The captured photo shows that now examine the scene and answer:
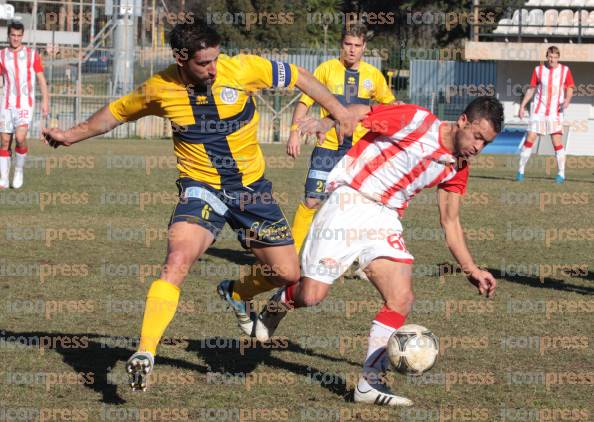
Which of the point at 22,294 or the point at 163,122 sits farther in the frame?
the point at 163,122

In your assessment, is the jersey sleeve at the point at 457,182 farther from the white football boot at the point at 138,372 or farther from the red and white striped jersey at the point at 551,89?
the red and white striped jersey at the point at 551,89

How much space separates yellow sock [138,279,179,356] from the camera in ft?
18.2

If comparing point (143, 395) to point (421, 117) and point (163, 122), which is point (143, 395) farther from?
point (163, 122)

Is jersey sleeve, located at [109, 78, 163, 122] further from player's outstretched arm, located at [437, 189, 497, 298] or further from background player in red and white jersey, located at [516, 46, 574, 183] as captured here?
background player in red and white jersey, located at [516, 46, 574, 183]

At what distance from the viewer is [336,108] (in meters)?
5.90

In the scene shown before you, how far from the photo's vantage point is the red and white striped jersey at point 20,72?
16188mm

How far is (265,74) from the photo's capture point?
6133 millimetres

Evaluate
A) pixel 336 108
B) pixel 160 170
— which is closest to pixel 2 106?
pixel 160 170

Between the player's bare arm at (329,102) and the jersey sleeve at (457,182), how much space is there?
0.66m

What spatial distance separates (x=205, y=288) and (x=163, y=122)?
24.6 metres

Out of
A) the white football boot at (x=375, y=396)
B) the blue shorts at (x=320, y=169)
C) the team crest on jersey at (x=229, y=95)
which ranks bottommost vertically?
the white football boot at (x=375, y=396)

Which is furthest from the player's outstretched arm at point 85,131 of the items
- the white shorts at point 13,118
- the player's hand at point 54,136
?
the white shorts at point 13,118

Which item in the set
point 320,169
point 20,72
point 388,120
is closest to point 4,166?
point 20,72

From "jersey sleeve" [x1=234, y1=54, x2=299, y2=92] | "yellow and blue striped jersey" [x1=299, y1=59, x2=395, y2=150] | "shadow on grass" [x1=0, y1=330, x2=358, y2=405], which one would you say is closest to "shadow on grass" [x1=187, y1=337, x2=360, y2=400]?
"shadow on grass" [x1=0, y1=330, x2=358, y2=405]
